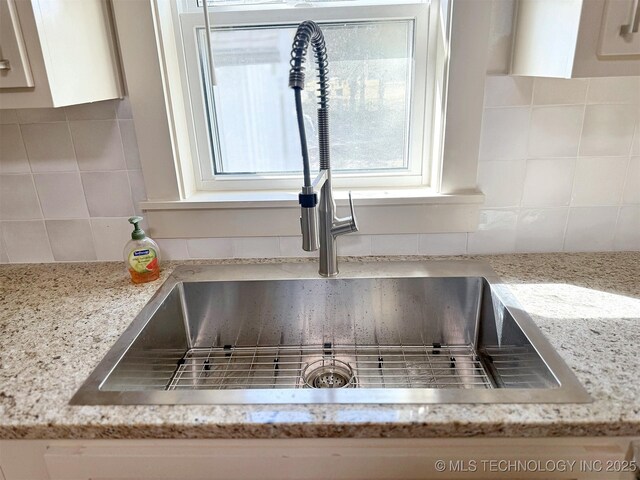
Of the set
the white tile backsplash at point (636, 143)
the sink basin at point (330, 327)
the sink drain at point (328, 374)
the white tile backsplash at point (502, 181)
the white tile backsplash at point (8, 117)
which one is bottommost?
the sink drain at point (328, 374)

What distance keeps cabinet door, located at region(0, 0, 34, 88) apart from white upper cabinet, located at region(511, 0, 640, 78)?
99 centimetres

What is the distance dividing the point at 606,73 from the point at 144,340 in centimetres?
104

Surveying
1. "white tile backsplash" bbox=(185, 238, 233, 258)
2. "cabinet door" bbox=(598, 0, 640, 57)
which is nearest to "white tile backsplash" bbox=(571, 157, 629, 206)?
"cabinet door" bbox=(598, 0, 640, 57)

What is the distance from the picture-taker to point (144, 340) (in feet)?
3.01

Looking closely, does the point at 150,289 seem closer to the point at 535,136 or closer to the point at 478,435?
the point at 478,435

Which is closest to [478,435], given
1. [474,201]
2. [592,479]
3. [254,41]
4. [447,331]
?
[592,479]

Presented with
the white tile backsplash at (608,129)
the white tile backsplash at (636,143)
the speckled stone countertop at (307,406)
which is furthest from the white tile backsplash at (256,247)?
the white tile backsplash at (636,143)

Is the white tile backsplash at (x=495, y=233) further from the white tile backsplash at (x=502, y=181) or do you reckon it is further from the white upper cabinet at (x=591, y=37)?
the white upper cabinet at (x=591, y=37)

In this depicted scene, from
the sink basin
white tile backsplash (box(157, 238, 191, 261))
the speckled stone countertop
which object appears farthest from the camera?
white tile backsplash (box(157, 238, 191, 261))

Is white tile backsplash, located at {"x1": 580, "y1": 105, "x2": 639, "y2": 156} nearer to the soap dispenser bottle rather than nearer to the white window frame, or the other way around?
the white window frame

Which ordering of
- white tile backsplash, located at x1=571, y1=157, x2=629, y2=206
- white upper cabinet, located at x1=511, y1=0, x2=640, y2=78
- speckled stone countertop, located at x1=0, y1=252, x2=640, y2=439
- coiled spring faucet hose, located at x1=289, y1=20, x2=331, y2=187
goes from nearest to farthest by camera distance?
1. speckled stone countertop, located at x1=0, y1=252, x2=640, y2=439
2. white upper cabinet, located at x1=511, y1=0, x2=640, y2=78
3. coiled spring faucet hose, located at x1=289, y1=20, x2=331, y2=187
4. white tile backsplash, located at x1=571, y1=157, x2=629, y2=206

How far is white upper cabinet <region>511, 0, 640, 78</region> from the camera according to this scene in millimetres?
749

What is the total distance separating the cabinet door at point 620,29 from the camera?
0.75 meters

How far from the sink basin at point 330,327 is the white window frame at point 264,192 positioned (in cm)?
12
